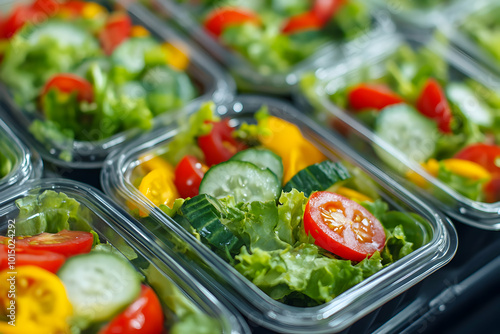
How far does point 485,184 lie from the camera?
2174mm

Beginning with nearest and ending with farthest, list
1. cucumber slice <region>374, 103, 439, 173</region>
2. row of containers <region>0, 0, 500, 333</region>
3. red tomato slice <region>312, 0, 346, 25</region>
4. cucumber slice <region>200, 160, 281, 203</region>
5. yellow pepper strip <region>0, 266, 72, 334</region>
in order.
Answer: yellow pepper strip <region>0, 266, 72, 334</region>, row of containers <region>0, 0, 500, 333</region>, cucumber slice <region>200, 160, 281, 203</region>, cucumber slice <region>374, 103, 439, 173</region>, red tomato slice <region>312, 0, 346, 25</region>

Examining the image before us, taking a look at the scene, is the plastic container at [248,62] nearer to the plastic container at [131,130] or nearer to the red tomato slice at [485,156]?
the plastic container at [131,130]

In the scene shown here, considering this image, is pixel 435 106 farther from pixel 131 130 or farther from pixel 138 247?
pixel 138 247

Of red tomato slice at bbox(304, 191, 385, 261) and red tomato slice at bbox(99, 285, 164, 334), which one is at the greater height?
red tomato slice at bbox(304, 191, 385, 261)

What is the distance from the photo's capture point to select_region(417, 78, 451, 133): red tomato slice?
8.06 ft

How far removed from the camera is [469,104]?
102 inches

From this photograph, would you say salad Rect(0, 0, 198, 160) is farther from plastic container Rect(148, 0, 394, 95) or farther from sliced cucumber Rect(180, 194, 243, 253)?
sliced cucumber Rect(180, 194, 243, 253)

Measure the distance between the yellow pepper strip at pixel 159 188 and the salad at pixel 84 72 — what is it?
1.04 ft

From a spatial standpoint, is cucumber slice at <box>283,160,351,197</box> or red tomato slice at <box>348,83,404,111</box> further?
red tomato slice at <box>348,83,404,111</box>

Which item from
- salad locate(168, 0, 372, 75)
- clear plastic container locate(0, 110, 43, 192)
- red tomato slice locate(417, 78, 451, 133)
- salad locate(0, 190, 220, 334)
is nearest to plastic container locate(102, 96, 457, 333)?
salad locate(0, 190, 220, 334)

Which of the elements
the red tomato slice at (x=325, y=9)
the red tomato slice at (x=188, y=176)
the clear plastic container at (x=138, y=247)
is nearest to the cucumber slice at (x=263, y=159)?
the red tomato slice at (x=188, y=176)

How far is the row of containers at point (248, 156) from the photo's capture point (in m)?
1.62

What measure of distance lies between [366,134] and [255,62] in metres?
0.68

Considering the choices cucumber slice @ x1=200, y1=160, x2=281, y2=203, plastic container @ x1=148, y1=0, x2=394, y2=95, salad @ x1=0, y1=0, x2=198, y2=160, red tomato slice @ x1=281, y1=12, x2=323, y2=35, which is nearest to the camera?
cucumber slice @ x1=200, y1=160, x2=281, y2=203
